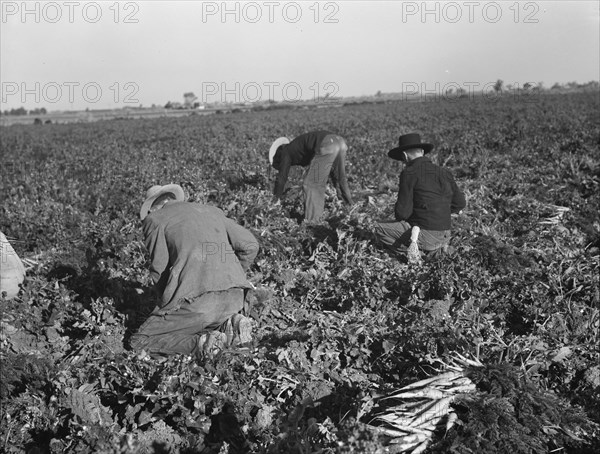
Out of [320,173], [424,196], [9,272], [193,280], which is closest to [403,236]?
[424,196]

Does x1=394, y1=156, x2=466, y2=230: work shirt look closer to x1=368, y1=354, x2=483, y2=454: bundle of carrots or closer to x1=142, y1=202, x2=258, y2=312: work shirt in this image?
x1=142, y1=202, x2=258, y2=312: work shirt

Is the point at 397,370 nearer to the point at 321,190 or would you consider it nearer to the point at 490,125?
the point at 321,190

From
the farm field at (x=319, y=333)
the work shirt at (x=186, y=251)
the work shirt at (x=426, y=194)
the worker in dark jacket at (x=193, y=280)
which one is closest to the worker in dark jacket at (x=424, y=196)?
the work shirt at (x=426, y=194)

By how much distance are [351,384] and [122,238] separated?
3.25 metres

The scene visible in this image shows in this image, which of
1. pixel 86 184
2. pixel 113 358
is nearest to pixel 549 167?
pixel 86 184

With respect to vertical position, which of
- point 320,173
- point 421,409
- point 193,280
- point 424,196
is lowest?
point 421,409

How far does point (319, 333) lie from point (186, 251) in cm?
112

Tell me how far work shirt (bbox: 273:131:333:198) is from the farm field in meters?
0.34

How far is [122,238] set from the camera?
6156 millimetres

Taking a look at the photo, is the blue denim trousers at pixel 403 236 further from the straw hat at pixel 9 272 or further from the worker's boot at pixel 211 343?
the straw hat at pixel 9 272

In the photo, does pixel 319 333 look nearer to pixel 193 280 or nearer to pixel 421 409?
pixel 193 280

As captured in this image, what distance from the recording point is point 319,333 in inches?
170

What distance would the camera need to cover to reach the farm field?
3.33m

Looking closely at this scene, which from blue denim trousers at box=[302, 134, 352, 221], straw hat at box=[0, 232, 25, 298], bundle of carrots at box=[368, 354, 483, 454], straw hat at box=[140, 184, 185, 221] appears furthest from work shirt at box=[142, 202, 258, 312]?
blue denim trousers at box=[302, 134, 352, 221]
